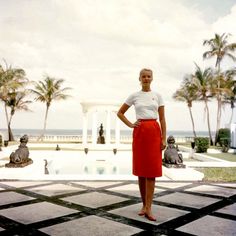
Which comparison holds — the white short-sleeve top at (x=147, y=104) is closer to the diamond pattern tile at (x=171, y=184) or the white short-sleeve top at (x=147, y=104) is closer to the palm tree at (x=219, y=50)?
the diamond pattern tile at (x=171, y=184)

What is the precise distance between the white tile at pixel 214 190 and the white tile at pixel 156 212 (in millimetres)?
1730

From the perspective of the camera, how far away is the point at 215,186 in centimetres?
687

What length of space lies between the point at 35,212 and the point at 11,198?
113cm

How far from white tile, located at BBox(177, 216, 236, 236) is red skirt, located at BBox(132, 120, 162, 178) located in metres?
0.78

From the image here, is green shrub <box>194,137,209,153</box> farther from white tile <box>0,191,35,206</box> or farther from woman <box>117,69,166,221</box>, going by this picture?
woman <box>117,69,166,221</box>

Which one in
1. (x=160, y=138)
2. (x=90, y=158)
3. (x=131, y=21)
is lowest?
(x=90, y=158)

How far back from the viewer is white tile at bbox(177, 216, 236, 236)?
3.60 metres

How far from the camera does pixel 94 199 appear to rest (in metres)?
5.30

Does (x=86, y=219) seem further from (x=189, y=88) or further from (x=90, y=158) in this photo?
(x=189, y=88)

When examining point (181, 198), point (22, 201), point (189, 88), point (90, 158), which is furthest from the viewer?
point (189, 88)

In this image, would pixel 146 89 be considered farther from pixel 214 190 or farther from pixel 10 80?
pixel 10 80

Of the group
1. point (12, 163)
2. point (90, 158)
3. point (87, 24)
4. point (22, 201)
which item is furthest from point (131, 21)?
point (22, 201)

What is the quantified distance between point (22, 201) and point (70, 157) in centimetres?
1111

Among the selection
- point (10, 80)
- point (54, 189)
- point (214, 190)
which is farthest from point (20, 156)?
point (10, 80)
